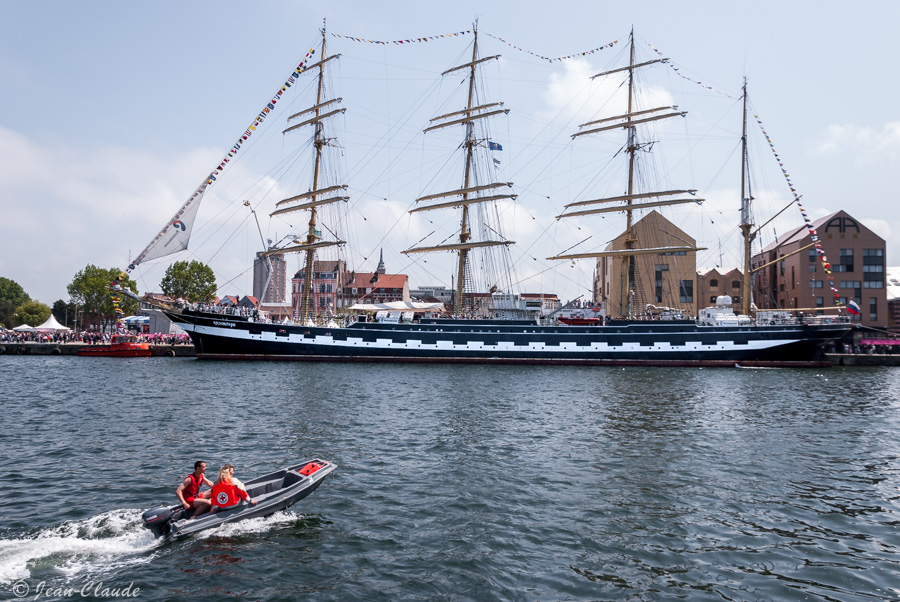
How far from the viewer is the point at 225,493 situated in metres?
9.57

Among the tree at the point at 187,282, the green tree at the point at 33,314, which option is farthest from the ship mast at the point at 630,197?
the green tree at the point at 33,314

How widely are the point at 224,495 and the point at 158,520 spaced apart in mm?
1053

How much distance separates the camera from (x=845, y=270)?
210 ft

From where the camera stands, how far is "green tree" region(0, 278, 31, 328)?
4087 inches

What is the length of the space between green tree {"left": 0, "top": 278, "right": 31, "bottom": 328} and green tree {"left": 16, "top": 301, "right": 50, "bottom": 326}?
8.82 metres

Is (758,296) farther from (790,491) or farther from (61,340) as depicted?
(61,340)

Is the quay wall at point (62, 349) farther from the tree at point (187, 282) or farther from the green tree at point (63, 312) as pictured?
the green tree at point (63, 312)

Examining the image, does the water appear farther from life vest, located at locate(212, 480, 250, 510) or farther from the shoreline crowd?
the shoreline crowd

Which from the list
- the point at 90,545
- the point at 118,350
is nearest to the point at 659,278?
the point at 118,350

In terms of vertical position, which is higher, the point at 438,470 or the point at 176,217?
the point at 176,217

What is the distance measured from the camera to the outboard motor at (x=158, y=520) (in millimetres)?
8969

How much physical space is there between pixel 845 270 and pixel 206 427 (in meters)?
71.9

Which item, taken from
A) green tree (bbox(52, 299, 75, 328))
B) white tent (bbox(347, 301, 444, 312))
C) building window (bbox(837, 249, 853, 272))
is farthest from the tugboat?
building window (bbox(837, 249, 853, 272))

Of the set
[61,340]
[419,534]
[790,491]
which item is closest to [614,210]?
[790,491]
